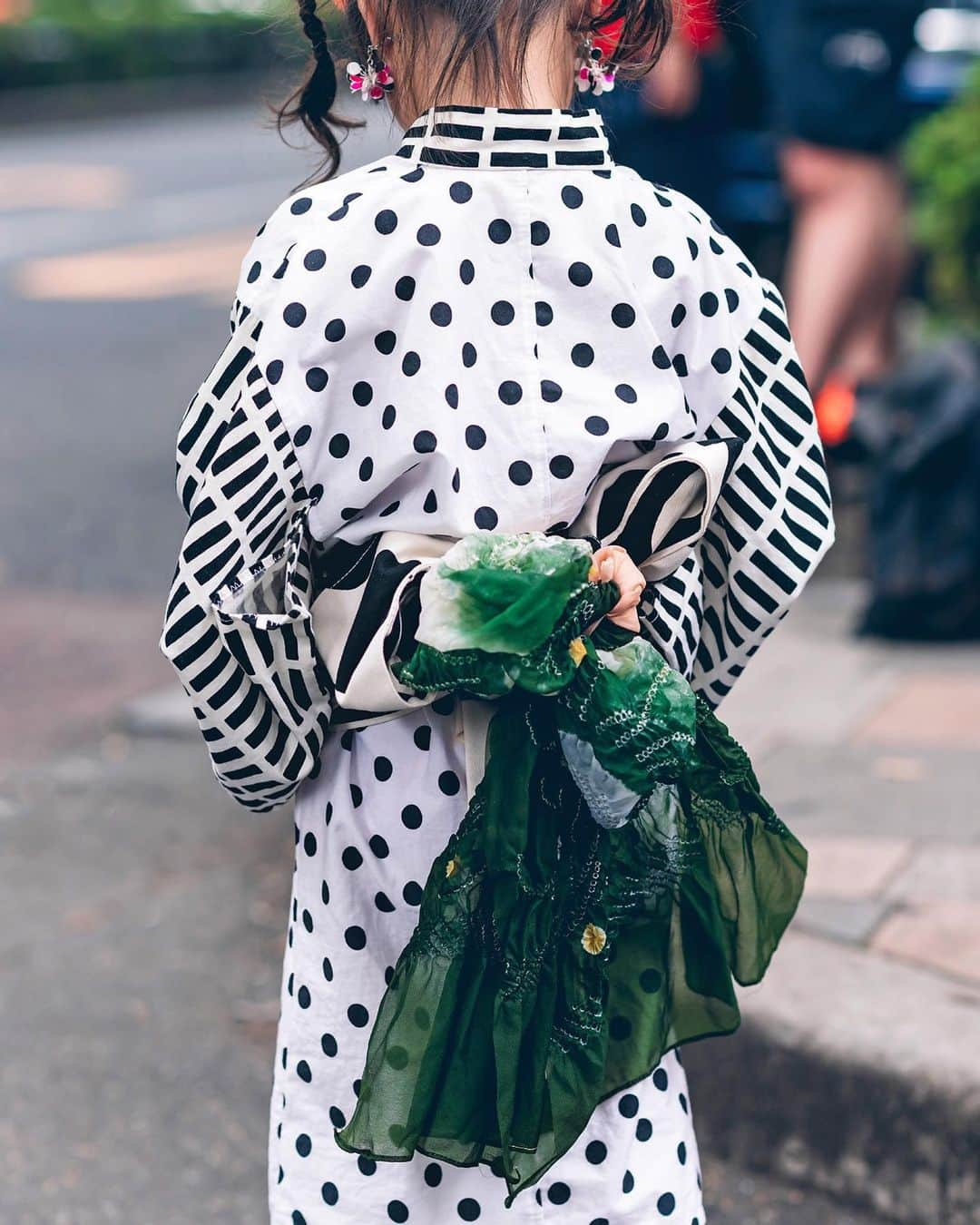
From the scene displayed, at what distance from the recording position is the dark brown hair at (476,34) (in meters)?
1.53

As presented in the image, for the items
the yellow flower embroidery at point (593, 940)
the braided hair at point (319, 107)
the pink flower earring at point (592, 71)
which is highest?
the pink flower earring at point (592, 71)

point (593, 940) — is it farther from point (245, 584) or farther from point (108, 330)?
point (108, 330)

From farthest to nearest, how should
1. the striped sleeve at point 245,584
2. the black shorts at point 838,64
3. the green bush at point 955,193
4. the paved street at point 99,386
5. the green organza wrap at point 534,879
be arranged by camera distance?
1. the paved street at point 99,386
2. the black shorts at point 838,64
3. the green bush at point 955,193
4. the striped sleeve at point 245,584
5. the green organza wrap at point 534,879

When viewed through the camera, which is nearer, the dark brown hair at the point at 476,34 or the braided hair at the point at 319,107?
the dark brown hair at the point at 476,34

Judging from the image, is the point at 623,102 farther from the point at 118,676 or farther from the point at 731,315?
the point at 731,315

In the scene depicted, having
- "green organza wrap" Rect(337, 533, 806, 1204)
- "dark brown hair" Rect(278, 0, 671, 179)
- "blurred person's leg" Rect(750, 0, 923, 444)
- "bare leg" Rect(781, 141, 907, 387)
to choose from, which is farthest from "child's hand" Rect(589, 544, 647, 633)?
"bare leg" Rect(781, 141, 907, 387)

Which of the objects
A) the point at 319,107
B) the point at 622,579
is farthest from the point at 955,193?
the point at 622,579

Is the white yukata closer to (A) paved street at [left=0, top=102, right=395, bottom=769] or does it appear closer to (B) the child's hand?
(B) the child's hand

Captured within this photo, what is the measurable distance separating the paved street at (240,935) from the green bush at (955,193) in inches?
36.5

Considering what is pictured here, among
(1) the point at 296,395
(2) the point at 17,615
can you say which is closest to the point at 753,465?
(1) the point at 296,395

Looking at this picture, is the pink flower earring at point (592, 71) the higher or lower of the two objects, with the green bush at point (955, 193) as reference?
higher

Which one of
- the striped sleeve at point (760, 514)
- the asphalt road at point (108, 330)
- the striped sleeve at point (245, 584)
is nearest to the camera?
the striped sleeve at point (245, 584)

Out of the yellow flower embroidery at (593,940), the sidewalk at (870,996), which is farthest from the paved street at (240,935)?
the yellow flower embroidery at (593,940)

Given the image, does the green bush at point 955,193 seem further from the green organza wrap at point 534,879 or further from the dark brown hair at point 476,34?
the green organza wrap at point 534,879
